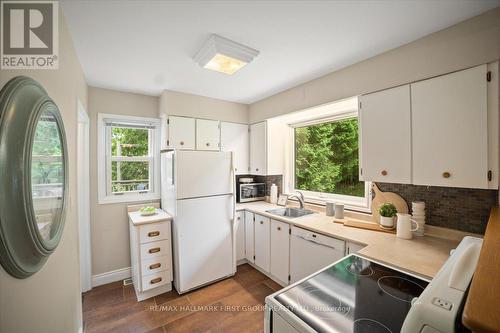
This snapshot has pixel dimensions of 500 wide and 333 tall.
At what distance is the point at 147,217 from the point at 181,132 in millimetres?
1141

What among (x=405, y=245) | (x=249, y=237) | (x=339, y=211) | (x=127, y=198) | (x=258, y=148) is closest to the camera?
(x=405, y=245)

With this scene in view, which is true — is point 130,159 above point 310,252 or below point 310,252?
above

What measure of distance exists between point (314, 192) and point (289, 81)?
155 centimetres

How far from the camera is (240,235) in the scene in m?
3.02

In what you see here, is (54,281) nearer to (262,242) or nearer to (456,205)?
(262,242)

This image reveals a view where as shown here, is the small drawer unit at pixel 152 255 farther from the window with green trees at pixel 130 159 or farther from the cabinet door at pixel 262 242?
the cabinet door at pixel 262 242

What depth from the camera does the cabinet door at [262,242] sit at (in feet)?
8.63

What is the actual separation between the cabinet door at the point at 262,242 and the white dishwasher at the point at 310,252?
1.33 feet

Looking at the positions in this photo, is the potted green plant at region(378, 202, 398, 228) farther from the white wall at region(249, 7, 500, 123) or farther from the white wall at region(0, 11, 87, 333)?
the white wall at region(0, 11, 87, 333)

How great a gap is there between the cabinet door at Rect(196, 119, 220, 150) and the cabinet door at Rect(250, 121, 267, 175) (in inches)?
23.4

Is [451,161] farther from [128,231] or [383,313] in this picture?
[128,231]

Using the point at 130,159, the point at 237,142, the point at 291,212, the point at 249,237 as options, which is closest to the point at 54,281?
the point at 130,159

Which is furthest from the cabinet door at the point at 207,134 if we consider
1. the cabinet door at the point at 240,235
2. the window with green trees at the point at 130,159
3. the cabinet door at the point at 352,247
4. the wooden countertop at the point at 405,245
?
the cabinet door at the point at 352,247

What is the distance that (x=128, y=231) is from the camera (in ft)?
9.19
